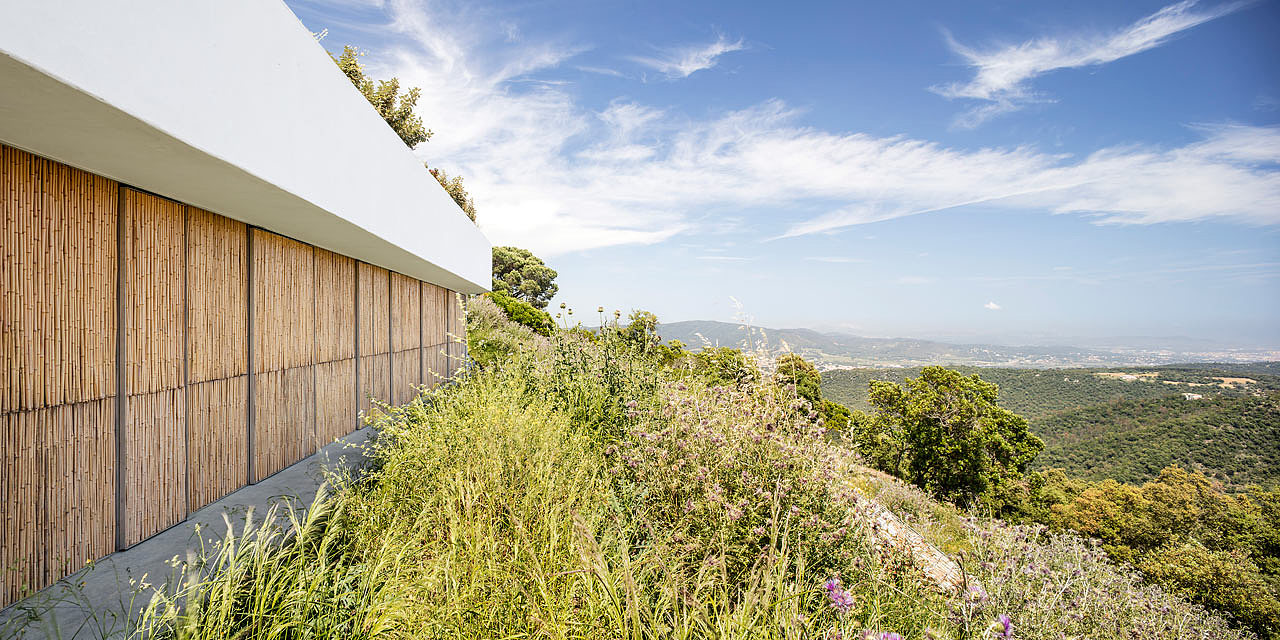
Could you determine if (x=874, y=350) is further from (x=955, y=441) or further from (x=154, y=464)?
(x=154, y=464)

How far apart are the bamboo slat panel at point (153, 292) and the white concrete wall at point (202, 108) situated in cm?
16

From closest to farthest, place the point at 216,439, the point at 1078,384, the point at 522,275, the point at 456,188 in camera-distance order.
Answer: the point at 216,439 → the point at 456,188 → the point at 522,275 → the point at 1078,384

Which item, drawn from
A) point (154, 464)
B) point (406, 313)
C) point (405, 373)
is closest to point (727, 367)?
point (154, 464)

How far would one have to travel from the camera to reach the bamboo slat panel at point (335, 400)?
17.1ft

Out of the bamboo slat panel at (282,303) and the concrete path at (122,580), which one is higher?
the bamboo slat panel at (282,303)

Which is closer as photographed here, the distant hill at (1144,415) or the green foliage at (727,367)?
the green foliage at (727,367)

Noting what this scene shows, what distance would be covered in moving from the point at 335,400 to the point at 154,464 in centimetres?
264

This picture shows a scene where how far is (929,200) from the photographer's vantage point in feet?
147

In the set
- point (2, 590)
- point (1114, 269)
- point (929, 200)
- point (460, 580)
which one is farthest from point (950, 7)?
point (1114, 269)

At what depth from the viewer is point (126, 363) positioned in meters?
2.80

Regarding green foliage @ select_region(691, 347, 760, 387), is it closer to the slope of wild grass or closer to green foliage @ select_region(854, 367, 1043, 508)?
the slope of wild grass

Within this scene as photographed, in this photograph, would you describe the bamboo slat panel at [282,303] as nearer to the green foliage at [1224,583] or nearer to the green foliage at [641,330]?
the green foliage at [641,330]

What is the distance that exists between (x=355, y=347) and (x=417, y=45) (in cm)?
510

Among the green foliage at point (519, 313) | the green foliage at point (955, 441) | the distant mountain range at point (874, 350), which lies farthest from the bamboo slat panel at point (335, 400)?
the green foliage at point (955, 441)
